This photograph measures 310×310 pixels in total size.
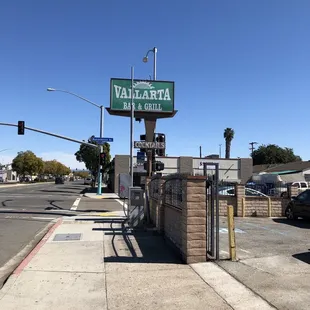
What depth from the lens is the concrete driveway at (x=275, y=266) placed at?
5792 millimetres

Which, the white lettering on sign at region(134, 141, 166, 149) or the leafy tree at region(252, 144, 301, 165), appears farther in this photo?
the leafy tree at region(252, 144, 301, 165)

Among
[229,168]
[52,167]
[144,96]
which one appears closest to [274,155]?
[229,168]

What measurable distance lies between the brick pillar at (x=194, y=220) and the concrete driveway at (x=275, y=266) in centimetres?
54

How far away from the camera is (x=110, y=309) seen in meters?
5.34

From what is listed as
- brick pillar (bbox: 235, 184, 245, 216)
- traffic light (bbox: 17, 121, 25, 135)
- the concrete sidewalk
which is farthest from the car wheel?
traffic light (bbox: 17, 121, 25, 135)

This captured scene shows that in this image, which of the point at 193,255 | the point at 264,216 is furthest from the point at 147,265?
the point at 264,216

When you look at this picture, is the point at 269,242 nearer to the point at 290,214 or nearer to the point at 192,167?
the point at 290,214

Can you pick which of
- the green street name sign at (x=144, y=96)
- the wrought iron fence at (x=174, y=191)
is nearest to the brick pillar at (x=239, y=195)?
the green street name sign at (x=144, y=96)

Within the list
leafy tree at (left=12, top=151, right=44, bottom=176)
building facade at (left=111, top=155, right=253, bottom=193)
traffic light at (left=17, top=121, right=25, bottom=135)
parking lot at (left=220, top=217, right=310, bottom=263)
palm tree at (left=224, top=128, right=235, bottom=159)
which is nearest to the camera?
parking lot at (left=220, top=217, right=310, bottom=263)

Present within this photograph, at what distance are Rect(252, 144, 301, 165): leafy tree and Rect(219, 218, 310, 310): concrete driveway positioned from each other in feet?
286

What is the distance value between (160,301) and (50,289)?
1844 millimetres

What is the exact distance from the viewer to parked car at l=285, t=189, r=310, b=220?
16566mm

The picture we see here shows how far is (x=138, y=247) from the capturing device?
9867mm

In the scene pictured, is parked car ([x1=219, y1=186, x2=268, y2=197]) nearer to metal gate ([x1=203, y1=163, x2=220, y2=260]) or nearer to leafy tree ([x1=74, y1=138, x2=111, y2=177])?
metal gate ([x1=203, y1=163, x2=220, y2=260])
